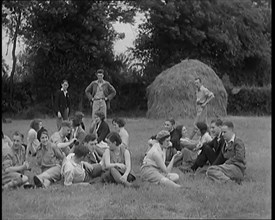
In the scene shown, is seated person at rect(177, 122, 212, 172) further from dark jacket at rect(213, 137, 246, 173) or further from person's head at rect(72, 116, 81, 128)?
person's head at rect(72, 116, 81, 128)

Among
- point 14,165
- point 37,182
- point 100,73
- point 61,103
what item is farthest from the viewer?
point 61,103

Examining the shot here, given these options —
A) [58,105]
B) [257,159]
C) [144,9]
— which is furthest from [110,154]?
[144,9]

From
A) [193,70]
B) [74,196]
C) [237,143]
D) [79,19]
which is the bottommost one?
[74,196]

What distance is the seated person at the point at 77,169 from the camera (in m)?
6.18

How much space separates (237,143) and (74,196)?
6.60 feet

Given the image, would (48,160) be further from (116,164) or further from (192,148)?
(192,148)

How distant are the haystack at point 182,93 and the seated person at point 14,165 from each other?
10.7m

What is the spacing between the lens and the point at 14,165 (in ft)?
19.6

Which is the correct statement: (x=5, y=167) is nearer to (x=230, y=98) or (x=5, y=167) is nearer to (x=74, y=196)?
(x=74, y=196)

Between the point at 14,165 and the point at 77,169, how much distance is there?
2.33ft

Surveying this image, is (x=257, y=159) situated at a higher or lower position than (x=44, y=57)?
lower

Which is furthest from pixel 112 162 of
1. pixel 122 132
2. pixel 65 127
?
pixel 65 127

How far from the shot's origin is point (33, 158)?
755cm

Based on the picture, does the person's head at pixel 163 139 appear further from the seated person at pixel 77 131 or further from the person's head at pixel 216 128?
the seated person at pixel 77 131
